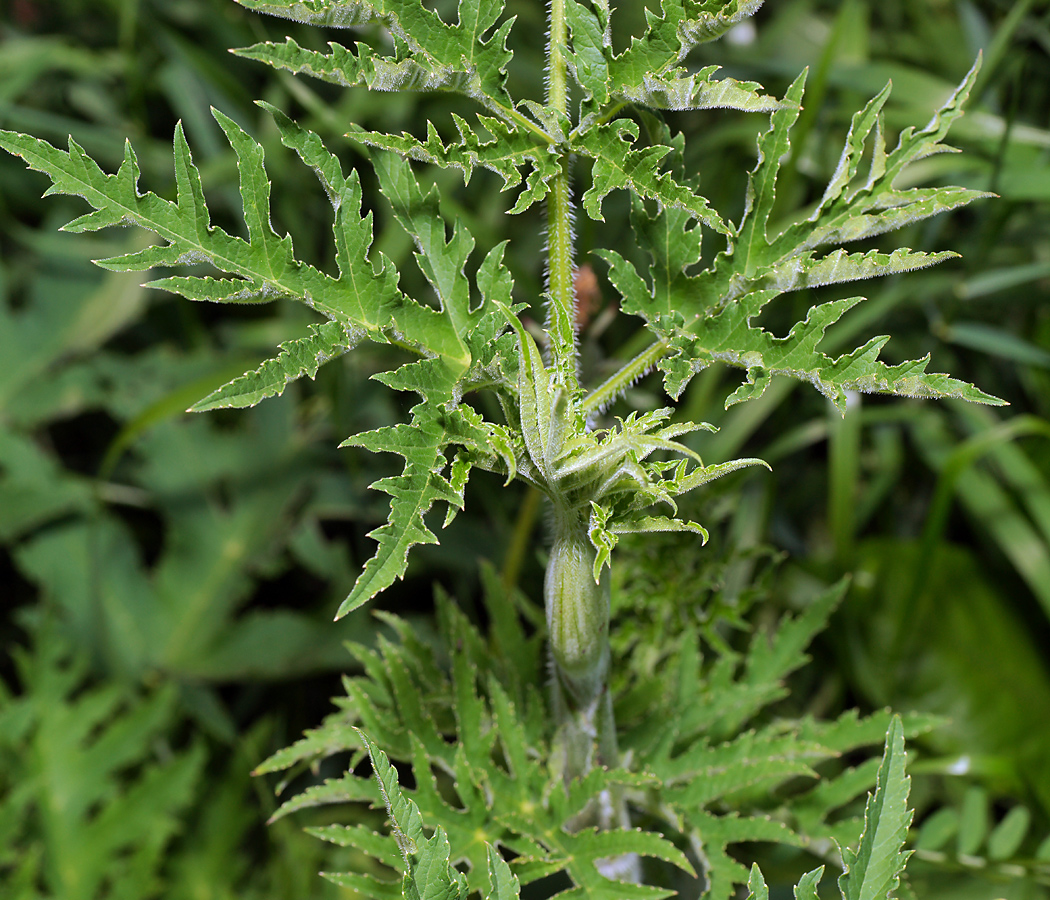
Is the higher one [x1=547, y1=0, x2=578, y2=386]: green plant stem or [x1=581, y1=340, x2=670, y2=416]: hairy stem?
[x1=547, y1=0, x2=578, y2=386]: green plant stem

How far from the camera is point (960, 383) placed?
701 mm

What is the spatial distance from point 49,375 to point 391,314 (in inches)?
78.4

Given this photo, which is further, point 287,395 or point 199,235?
point 287,395

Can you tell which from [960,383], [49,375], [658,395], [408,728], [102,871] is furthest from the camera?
[49,375]

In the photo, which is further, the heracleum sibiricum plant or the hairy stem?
the hairy stem

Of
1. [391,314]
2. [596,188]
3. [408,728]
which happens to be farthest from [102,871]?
[596,188]

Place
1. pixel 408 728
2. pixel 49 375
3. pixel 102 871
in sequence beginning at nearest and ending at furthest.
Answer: pixel 408 728 < pixel 102 871 < pixel 49 375

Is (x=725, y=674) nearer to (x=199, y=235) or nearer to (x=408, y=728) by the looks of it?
(x=408, y=728)

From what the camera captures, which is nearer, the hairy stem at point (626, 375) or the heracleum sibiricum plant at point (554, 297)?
the heracleum sibiricum plant at point (554, 297)

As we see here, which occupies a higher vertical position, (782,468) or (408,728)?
(782,468)

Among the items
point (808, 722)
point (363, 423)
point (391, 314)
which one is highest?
point (363, 423)

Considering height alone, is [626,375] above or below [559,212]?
below

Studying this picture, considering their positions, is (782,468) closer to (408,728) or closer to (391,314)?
(408,728)

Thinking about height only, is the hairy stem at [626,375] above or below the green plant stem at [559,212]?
below
